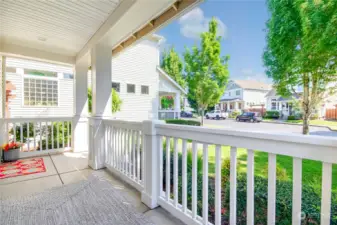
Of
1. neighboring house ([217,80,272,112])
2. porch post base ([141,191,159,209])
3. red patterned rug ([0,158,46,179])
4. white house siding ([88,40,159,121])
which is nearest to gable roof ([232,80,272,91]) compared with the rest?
neighboring house ([217,80,272,112])

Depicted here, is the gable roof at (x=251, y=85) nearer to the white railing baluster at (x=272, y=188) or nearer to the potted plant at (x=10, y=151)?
the potted plant at (x=10, y=151)

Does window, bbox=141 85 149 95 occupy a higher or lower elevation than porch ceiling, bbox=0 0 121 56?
lower

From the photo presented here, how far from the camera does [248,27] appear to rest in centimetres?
1221

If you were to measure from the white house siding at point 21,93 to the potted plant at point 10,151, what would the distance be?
3.38 m

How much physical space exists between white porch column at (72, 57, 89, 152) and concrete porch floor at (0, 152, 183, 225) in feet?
2.61

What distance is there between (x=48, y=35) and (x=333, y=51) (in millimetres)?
7327

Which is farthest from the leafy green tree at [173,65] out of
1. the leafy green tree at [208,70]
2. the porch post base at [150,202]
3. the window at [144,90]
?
the porch post base at [150,202]

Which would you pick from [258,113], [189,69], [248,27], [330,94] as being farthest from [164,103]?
[330,94]

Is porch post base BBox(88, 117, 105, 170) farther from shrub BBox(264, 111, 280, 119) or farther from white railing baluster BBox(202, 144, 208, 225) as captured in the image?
shrub BBox(264, 111, 280, 119)

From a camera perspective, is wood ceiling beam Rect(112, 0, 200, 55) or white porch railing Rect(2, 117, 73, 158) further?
white porch railing Rect(2, 117, 73, 158)

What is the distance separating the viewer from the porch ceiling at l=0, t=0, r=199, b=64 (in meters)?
2.23

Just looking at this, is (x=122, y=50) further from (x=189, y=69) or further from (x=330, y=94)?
Result: (x=189, y=69)

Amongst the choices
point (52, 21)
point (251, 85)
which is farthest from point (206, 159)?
point (251, 85)

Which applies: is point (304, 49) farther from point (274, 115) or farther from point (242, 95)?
point (242, 95)
